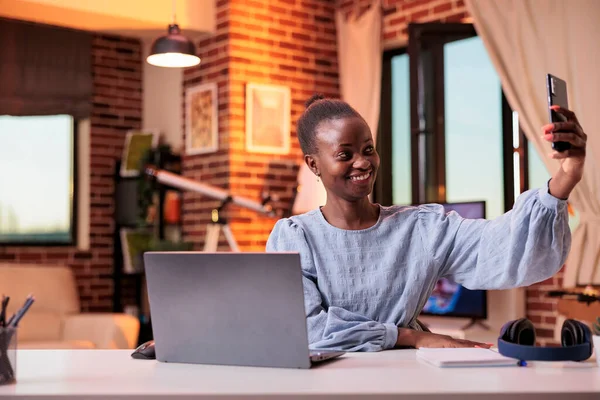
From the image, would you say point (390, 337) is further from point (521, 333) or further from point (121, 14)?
point (121, 14)

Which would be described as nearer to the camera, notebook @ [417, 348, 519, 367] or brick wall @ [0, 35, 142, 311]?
notebook @ [417, 348, 519, 367]

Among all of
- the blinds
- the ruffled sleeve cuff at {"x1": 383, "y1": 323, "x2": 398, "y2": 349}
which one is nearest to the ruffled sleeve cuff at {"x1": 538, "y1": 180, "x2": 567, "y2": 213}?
the ruffled sleeve cuff at {"x1": 383, "y1": 323, "x2": 398, "y2": 349}

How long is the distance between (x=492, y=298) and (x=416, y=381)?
342cm

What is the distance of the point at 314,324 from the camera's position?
70.0 inches

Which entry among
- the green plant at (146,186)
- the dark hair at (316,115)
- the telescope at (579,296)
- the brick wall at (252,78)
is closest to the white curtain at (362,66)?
the brick wall at (252,78)

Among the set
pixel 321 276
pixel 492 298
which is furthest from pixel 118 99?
pixel 321 276

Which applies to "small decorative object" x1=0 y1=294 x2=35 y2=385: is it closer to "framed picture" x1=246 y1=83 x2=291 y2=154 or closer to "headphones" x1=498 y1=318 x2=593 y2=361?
"headphones" x1=498 y1=318 x2=593 y2=361

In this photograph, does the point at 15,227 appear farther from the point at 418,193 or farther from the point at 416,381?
the point at 416,381

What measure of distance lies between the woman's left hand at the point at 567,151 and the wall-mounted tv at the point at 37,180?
17.3ft

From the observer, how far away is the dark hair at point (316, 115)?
1944 millimetres

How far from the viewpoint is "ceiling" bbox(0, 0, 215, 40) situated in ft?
16.7

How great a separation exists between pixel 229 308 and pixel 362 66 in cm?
440

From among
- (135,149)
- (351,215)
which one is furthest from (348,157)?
(135,149)

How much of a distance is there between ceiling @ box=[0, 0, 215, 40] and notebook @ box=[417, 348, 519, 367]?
417cm
